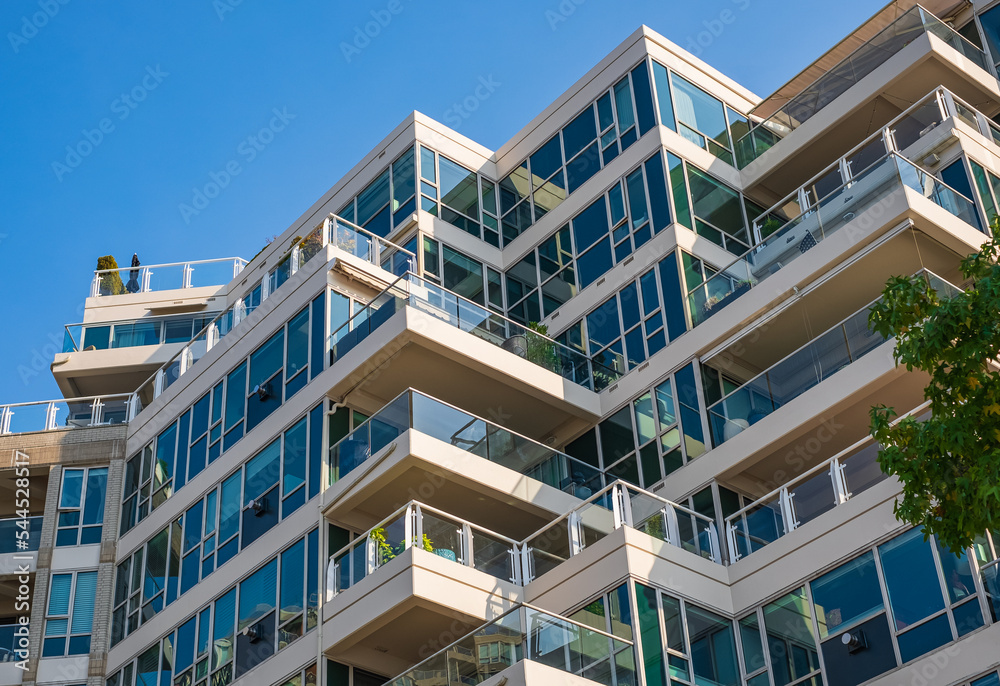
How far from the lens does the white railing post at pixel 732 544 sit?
1939 cm

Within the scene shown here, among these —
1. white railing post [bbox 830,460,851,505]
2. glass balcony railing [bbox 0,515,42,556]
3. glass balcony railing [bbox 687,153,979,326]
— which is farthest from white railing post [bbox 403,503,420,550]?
glass balcony railing [bbox 0,515,42,556]

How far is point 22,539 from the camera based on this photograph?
28969 millimetres

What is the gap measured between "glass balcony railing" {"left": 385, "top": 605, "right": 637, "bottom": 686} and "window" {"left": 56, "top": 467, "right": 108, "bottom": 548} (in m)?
13.9

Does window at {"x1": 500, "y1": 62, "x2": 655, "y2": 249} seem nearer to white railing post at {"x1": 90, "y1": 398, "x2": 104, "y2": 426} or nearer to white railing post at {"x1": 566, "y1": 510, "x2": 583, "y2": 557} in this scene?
white railing post at {"x1": 566, "y1": 510, "x2": 583, "y2": 557}

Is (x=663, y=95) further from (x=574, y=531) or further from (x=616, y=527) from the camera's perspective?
(x=616, y=527)

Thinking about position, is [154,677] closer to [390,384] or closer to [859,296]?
[390,384]

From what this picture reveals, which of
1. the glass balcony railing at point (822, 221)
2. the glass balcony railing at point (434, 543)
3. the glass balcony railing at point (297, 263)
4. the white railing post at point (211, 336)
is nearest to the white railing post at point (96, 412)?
the glass balcony railing at point (297, 263)

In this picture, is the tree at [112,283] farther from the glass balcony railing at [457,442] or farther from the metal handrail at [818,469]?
the metal handrail at [818,469]

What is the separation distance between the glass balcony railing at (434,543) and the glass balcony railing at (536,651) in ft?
7.83

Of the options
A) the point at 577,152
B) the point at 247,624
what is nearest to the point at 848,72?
the point at 577,152

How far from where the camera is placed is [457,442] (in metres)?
21.3

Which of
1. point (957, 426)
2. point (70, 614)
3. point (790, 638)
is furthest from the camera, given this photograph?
point (70, 614)

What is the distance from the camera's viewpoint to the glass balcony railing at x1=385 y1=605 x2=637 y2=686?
1655 centimetres

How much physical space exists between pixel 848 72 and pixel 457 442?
39.0 feet
